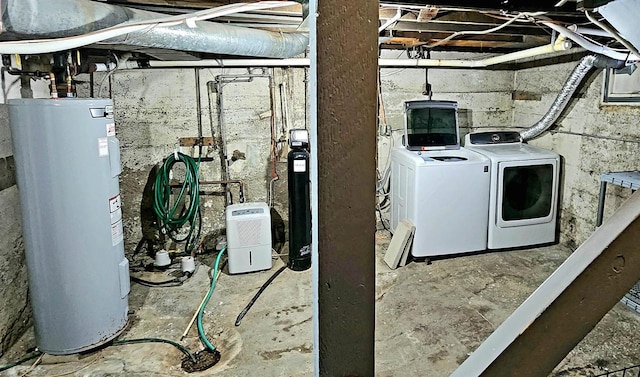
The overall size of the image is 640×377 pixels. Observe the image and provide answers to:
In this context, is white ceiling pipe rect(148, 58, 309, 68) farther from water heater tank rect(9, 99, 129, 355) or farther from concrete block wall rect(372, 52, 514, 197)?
water heater tank rect(9, 99, 129, 355)

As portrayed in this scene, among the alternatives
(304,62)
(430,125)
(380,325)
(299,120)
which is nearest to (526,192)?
(430,125)

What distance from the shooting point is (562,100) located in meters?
3.83

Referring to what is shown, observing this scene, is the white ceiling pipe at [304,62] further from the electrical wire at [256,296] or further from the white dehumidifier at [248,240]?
the electrical wire at [256,296]

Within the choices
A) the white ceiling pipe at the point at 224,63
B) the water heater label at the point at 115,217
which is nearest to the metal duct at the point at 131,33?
the white ceiling pipe at the point at 224,63

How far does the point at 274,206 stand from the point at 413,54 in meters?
2.18

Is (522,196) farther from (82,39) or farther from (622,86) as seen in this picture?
(82,39)

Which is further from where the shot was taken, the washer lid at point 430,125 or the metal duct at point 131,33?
the washer lid at point 430,125

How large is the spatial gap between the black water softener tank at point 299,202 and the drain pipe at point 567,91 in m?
2.36

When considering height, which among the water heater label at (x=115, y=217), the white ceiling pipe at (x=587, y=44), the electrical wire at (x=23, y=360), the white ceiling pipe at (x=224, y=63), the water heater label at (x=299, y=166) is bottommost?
the electrical wire at (x=23, y=360)

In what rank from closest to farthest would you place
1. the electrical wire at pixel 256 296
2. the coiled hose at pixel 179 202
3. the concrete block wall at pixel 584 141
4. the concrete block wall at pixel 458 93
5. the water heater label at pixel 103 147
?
the water heater label at pixel 103 147 < the electrical wire at pixel 256 296 < the concrete block wall at pixel 584 141 < the coiled hose at pixel 179 202 < the concrete block wall at pixel 458 93

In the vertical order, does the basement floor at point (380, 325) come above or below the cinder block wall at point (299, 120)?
below

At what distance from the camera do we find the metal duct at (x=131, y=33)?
62.9 inches

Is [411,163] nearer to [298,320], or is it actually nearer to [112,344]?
[298,320]

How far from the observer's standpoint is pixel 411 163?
3.78m
